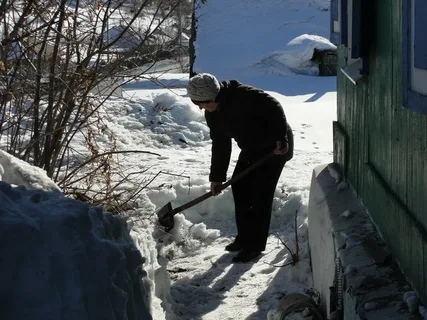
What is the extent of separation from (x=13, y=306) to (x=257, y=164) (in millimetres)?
3319

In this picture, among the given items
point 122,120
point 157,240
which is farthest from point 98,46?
point 122,120

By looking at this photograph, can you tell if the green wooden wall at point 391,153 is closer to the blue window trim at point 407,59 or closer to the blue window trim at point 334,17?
the blue window trim at point 407,59

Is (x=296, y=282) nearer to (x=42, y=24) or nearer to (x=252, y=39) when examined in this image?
(x=42, y=24)

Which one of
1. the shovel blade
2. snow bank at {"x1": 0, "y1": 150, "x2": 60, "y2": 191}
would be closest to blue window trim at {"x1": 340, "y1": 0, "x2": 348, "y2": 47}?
snow bank at {"x1": 0, "y1": 150, "x2": 60, "y2": 191}

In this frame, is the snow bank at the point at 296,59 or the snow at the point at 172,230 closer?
the snow at the point at 172,230

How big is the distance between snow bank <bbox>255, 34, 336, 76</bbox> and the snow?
964 millimetres

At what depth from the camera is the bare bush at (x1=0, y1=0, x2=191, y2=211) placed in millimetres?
5344

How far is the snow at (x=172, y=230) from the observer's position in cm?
226

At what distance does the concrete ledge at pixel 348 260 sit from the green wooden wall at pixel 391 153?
0.07 meters

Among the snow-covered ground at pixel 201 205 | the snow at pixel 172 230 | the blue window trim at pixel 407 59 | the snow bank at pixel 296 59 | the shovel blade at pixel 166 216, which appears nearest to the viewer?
the snow at pixel 172 230

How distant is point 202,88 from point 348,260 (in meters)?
1.89

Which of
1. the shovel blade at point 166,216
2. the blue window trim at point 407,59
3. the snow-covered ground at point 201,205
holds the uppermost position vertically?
the blue window trim at point 407,59

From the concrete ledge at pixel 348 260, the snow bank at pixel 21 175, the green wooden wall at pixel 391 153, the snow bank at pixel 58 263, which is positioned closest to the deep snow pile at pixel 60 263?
the snow bank at pixel 58 263

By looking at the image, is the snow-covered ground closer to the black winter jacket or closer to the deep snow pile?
the deep snow pile
